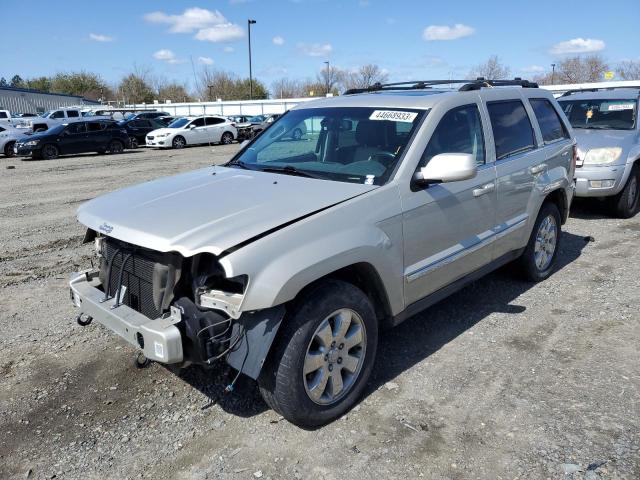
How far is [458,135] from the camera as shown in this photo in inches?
159

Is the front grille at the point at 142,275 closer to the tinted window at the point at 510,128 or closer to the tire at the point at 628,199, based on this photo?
the tinted window at the point at 510,128

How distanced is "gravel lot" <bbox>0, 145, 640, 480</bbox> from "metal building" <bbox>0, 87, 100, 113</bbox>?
59.5 metres

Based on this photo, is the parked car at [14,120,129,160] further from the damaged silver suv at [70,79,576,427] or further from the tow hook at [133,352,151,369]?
the tow hook at [133,352,151,369]

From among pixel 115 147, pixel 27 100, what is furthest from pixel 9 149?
pixel 27 100

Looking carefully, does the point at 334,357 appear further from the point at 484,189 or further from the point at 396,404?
the point at 484,189

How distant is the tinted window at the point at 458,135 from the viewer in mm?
3750

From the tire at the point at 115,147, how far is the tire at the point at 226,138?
5.97 metres

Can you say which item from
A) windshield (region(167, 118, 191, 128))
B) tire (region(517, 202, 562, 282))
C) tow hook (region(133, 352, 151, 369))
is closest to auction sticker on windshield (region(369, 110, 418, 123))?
tire (region(517, 202, 562, 282))

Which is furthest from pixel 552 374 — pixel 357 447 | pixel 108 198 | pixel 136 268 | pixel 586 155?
pixel 586 155

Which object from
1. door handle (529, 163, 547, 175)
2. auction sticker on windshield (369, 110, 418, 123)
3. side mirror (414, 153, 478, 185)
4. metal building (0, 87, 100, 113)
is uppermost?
metal building (0, 87, 100, 113)

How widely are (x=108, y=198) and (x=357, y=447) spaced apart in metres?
2.32

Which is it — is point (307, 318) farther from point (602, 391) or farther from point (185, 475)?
point (602, 391)

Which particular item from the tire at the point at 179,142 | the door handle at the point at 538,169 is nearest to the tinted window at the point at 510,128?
the door handle at the point at 538,169

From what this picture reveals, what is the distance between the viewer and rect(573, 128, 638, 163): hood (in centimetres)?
792
